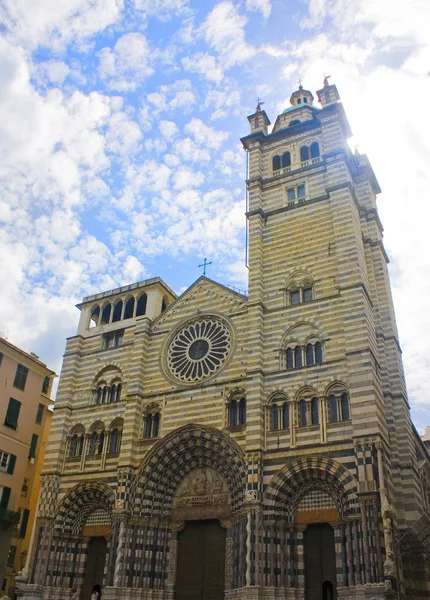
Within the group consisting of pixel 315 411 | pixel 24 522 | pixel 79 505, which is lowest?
pixel 24 522

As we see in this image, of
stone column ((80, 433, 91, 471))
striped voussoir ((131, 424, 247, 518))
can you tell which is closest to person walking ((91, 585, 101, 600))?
striped voussoir ((131, 424, 247, 518))

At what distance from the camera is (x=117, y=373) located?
29.5m

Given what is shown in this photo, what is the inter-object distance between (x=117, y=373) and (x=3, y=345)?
22.3ft

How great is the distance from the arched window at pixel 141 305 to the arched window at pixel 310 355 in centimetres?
1059

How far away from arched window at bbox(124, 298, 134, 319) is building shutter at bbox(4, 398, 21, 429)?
771 centimetres

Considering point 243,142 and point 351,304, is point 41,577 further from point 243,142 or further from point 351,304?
point 243,142

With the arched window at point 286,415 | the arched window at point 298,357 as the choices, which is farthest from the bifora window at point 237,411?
the arched window at point 298,357

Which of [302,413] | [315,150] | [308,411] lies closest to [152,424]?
[302,413]

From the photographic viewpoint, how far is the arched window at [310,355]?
24.3 m

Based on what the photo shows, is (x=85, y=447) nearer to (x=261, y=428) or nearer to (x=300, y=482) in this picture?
(x=261, y=428)

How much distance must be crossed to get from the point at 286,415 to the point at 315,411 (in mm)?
1277

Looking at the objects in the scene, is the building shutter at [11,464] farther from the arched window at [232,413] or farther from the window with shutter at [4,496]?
the arched window at [232,413]

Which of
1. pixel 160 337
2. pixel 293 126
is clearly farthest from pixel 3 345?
pixel 293 126

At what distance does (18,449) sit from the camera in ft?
100
